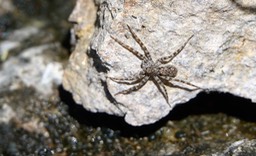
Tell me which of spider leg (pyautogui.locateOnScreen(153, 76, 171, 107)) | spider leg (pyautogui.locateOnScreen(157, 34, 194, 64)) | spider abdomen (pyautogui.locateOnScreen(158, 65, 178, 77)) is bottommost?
spider leg (pyautogui.locateOnScreen(153, 76, 171, 107))

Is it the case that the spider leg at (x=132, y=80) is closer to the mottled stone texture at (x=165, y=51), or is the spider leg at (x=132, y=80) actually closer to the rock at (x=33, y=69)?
the mottled stone texture at (x=165, y=51)

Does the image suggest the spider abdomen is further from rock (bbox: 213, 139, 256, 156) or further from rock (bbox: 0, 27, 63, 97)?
rock (bbox: 0, 27, 63, 97)

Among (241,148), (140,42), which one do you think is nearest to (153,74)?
(140,42)

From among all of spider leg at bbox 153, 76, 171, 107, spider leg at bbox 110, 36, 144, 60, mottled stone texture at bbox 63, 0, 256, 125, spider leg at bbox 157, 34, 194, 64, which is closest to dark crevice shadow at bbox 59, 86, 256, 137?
mottled stone texture at bbox 63, 0, 256, 125

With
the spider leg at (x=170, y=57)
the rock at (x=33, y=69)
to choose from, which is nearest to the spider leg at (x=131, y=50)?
the spider leg at (x=170, y=57)

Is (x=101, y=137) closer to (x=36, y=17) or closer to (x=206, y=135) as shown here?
(x=206, y=135)

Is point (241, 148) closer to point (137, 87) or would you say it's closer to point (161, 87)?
point (161, 87)

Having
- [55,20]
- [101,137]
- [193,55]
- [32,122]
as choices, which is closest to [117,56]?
[193,55]
